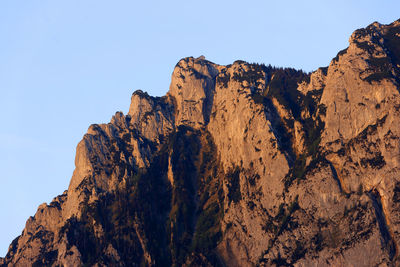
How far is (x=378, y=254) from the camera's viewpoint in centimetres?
19912

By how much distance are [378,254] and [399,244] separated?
7.91 meters

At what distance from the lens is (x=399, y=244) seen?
19912 cm
